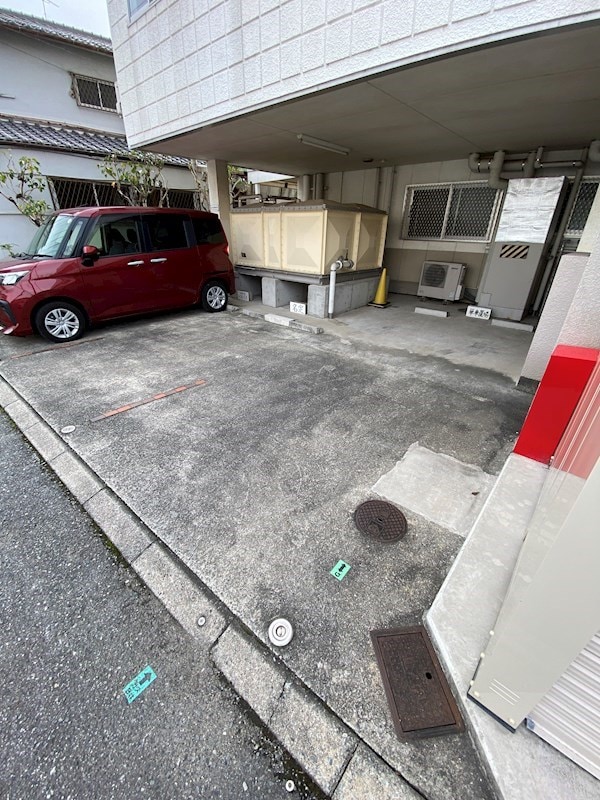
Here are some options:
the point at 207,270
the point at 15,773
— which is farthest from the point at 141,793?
the point at 207,270

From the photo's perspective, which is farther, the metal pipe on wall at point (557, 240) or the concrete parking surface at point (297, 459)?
the metal pipe on wall at point (557, 240)

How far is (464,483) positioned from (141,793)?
233 centimetres

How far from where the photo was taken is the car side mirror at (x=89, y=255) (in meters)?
4.89

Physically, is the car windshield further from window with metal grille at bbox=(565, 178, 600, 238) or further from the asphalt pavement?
window with metal grille at bbox=(565, 178, 600, 238)

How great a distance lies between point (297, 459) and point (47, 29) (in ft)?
53.8

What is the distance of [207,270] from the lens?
648 centimetres

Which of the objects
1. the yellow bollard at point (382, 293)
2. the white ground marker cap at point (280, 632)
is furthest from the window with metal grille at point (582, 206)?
the white ground marker cap at point (280, 632)

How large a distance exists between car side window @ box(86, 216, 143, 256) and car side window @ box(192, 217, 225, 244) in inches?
41.4

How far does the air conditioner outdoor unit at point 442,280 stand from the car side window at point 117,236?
5858 millimetres

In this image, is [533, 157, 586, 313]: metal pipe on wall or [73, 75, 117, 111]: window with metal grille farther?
[73, 75, 117, 111]: window with metal grille

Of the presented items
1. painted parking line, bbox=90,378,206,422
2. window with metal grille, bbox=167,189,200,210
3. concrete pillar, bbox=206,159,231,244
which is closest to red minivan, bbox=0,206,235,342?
concrete pillar, bbox=206,159,231,244

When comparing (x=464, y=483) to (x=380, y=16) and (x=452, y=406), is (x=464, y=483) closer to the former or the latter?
(x=452, y=406)

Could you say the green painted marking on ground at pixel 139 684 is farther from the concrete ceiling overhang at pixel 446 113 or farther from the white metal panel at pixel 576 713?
the concrete ceiling overhang at pixel 446 113

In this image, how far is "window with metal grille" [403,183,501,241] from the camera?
7.13 m
